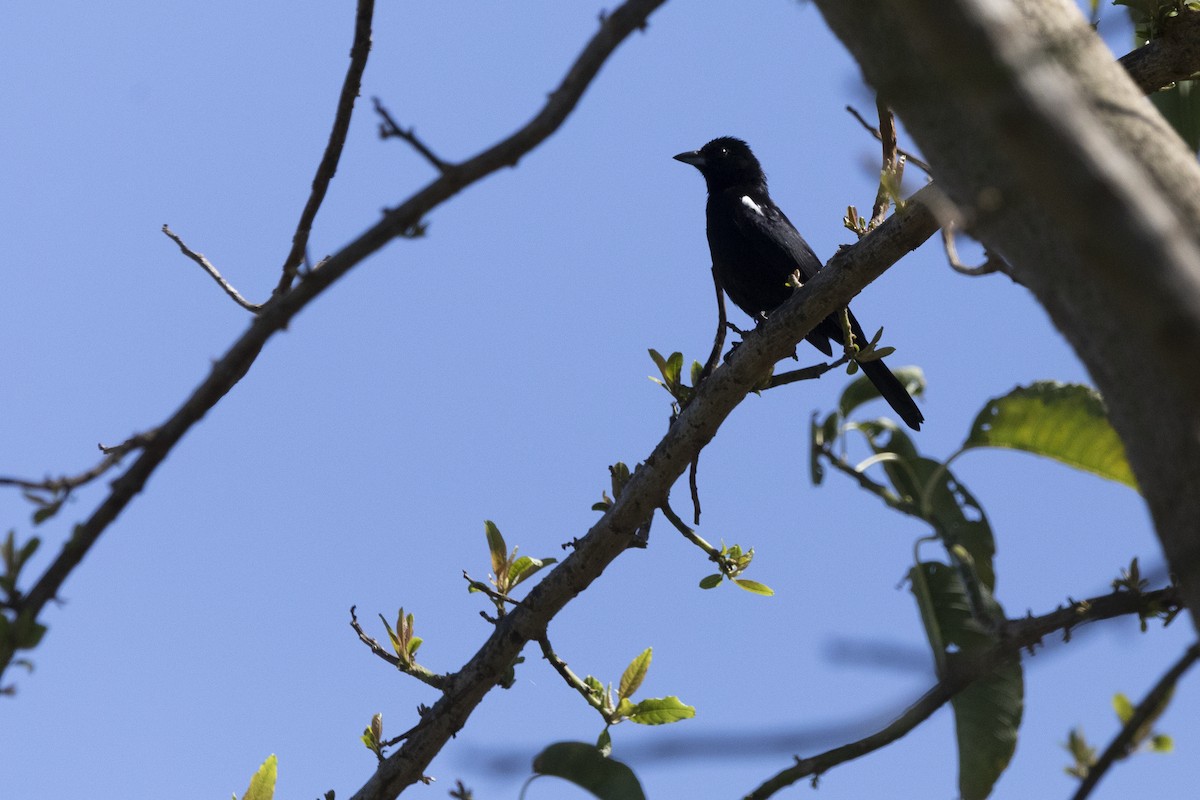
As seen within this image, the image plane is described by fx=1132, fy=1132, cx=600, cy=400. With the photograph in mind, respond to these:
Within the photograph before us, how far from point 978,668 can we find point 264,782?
2.04 m

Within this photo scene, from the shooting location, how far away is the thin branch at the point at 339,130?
7.20 feet

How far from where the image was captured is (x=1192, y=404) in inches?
45.5

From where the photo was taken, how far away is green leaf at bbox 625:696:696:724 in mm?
3175

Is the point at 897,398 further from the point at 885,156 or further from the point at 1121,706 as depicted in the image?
the point at 1121,706

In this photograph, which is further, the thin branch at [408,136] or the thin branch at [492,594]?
the thin branch at [492,594]

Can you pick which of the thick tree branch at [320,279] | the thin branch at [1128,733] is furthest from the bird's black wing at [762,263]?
the thin branch at [1128,733]

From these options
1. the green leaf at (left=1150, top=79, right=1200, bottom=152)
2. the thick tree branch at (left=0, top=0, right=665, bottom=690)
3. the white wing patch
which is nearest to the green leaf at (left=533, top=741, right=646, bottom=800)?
the thick tree branch at (left=0, top=0, right=665, bottom=690)

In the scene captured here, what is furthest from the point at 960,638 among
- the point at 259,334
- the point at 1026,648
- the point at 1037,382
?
the point at 259,334

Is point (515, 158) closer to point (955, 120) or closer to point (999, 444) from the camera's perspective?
point (955, 120)

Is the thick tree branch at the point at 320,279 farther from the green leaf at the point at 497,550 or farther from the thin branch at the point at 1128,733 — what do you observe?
the green leaf at the point at 497,550

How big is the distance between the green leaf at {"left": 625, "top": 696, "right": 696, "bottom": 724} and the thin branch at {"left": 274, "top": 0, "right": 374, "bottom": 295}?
1.63m

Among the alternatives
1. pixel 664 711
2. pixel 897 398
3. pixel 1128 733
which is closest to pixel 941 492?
pixel 1128 733

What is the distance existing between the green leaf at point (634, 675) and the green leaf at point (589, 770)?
1.17 m

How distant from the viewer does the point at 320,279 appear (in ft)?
5.16
